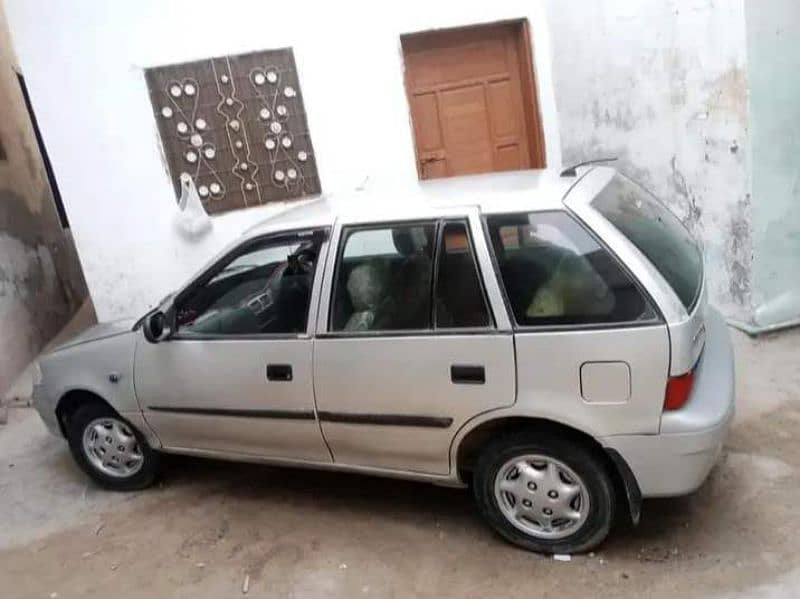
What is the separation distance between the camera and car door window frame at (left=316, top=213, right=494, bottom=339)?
2.81 metres

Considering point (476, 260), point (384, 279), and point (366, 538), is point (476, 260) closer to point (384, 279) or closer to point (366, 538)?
point (384, 279)

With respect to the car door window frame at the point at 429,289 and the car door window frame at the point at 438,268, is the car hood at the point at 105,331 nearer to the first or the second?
the car door window frame at the point at 429,289

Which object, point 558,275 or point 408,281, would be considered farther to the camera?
point 408,281

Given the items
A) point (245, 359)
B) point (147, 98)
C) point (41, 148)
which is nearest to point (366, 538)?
point (245, 359)

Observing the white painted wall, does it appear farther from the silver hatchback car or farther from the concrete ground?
the silver hatchback car

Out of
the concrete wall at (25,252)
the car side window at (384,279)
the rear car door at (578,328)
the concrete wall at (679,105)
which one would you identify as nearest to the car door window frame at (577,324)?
the rear car door at (578,328)

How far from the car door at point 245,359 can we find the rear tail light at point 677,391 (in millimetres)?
1451

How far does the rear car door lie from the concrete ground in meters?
0.67

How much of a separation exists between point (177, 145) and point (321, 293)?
329cm

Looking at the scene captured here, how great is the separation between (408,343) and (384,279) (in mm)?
310

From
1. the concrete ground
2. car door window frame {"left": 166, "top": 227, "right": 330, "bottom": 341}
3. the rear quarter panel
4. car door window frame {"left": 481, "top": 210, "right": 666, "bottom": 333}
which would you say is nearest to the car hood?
car door window frame {"left": 166, "top": 227, "right": 330, "bottom": 341}

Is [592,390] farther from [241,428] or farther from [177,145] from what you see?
[177,145]

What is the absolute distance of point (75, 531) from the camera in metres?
3.67

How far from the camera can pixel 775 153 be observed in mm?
4688
